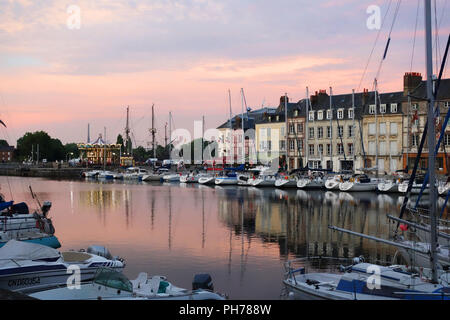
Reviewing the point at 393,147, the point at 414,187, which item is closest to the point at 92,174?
the point at 393,147

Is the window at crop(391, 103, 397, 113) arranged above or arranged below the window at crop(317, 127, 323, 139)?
above

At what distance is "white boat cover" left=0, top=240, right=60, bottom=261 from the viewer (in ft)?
61.2

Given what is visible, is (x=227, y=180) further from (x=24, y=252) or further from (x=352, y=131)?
(x=24, y=252)

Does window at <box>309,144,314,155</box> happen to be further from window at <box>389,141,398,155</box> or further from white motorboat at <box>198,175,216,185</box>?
white motorboat at <box>198,175,216,185</box>

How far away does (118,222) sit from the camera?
1711 inches

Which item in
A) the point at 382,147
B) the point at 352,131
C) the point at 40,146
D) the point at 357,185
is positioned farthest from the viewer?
the point at 40,146

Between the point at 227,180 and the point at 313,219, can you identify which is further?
the point at 227,180

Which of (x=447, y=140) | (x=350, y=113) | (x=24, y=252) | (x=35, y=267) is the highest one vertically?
(x=350, y=113)

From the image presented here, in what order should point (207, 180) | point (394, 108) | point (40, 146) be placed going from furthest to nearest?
point (40, 146), point (207, 180), point (394, 108)

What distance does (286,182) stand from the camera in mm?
76688

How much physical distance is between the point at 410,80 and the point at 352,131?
13.0m

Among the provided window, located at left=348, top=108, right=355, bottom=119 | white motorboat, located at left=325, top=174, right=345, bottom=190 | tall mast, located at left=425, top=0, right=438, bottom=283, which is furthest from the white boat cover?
window, located at left=348, top=108, right=355, bottom=119
